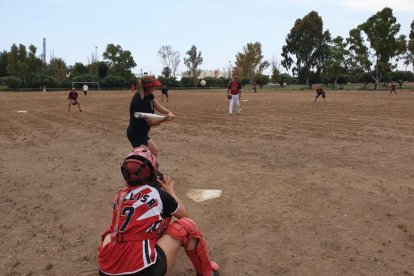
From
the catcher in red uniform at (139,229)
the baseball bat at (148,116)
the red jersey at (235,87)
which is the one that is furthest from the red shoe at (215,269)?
the red jersey at (235,87)

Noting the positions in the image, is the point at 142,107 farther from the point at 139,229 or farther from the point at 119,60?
the point at 119,60

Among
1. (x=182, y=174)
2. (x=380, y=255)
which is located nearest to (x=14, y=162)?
(x=182, y=174)

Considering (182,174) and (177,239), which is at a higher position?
(177,239)

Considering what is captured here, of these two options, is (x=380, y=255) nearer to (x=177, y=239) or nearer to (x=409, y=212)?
(x=409, y=212)

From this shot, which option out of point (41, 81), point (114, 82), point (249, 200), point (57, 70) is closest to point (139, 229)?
→ point (249, 200)

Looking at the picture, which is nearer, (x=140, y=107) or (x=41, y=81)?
(x=140, y=107)

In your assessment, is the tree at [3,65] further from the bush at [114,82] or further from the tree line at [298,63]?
the bush at [114,82]

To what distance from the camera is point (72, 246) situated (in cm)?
430

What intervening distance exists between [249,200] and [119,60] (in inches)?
3020

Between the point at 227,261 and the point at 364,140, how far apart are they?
7.83 m

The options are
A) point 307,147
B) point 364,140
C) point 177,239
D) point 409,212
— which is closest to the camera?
point 177,239

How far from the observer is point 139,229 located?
2770 mm

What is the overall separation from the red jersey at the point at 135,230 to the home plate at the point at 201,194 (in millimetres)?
2943

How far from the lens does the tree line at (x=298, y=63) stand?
194 ft
